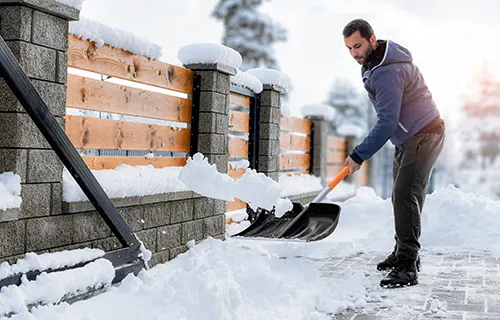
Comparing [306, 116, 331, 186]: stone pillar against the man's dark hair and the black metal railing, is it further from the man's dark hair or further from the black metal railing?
the black metal railing

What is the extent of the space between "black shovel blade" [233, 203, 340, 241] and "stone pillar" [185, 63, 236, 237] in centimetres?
55

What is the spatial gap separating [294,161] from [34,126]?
7.28 metres

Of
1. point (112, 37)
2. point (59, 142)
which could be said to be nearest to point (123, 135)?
point (112, 37)

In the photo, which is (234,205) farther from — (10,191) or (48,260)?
(10,191)

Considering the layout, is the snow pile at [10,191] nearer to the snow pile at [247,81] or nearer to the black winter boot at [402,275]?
the black winter boot at [402,275]

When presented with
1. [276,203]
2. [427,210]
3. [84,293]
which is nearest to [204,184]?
[276,203]

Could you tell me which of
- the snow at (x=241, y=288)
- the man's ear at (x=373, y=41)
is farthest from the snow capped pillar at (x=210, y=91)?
the man's ear at (x=373, y=41)

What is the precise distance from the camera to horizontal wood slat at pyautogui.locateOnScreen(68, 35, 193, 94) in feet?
14.5

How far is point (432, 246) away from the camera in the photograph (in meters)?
6.86

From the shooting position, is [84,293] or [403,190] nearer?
[84,293]

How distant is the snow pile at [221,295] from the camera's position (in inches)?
132

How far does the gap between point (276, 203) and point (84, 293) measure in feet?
5.89

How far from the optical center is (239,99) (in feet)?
26.1

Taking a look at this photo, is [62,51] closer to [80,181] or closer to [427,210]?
[80,181]
